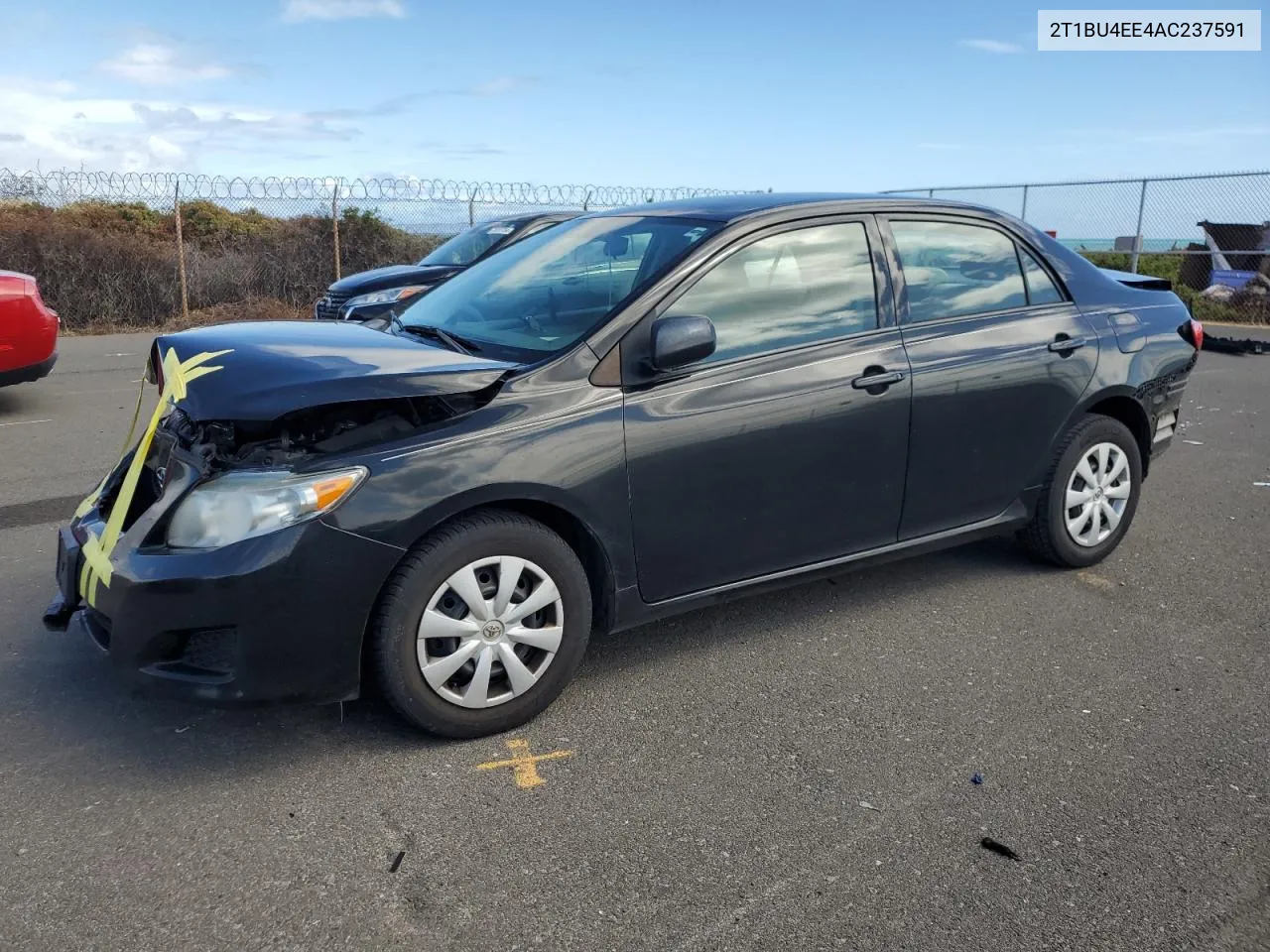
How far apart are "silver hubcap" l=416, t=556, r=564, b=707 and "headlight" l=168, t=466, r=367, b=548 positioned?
432 mm

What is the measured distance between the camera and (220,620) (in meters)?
2.95

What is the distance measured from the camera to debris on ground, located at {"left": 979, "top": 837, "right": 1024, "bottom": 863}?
2732mm

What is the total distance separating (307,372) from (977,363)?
2588mm

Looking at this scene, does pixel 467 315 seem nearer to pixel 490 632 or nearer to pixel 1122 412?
pixel 490 632

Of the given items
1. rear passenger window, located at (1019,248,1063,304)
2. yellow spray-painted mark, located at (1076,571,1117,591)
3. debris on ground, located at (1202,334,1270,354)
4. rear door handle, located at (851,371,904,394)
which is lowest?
yellow spray-painted mark, located at (1076,571,1117,591)

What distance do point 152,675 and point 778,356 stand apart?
89.6 inches

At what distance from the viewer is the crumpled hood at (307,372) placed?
10.1 ft

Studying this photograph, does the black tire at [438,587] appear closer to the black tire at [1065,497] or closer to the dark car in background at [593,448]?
the dark car in background at [593,448]

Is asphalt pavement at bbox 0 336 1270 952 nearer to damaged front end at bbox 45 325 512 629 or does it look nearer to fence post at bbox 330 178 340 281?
damaged front end at bbox 45 325 512 629

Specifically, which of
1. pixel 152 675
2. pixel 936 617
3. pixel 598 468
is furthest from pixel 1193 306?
pixel 152 675

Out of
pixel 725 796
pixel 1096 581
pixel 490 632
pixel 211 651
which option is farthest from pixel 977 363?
pixel 211 651

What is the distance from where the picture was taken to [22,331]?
8125mm

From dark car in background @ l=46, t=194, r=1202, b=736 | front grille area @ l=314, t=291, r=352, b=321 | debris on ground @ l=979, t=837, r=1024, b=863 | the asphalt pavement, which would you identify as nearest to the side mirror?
dark car in background @ l=46, t=194, r=1202, b=736

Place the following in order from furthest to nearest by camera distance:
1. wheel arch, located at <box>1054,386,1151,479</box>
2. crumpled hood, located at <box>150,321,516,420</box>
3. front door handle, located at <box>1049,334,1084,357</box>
A: 1. wheel arch, located at <box>1054,386,1151,479</box>
2. front door handle, located at <box>1049,334,1084,357</box>
3. crumpled hood, located at <box>150,321,516,420</box>
